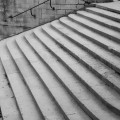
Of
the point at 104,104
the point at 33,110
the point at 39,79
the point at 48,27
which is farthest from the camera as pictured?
the point at 48,27

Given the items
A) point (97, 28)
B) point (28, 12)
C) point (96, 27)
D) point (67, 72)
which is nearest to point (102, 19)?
point (96, 27)

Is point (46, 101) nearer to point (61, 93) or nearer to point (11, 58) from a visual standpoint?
point (61, 93)

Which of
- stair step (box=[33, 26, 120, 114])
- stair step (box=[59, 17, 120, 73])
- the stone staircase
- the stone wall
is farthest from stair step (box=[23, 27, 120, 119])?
the stone wall

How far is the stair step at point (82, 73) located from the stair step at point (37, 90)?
66cm

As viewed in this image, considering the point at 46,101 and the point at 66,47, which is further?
the point at 66,47

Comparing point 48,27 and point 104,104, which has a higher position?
point 48,27

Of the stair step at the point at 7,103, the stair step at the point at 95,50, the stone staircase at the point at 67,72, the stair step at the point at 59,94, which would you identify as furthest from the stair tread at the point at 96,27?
the stair step at the point at 7,103

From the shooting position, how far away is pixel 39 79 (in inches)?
217

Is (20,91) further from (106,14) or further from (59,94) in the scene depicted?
(106,14)

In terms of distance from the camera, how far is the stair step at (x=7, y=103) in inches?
181

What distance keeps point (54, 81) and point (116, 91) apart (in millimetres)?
1584

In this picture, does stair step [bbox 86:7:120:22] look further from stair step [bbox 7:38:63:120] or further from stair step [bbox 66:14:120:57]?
stair step [bbox 7:38:63:120]

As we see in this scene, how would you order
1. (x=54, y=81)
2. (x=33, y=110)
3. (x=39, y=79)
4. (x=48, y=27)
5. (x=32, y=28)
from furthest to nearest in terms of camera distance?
(x=32, y=28) < (x=48, y=27) < (x=39, y=79) < (x=54, y=81) < (x=33, y=110)

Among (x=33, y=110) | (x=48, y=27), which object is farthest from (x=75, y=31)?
(x=33, y=110)
